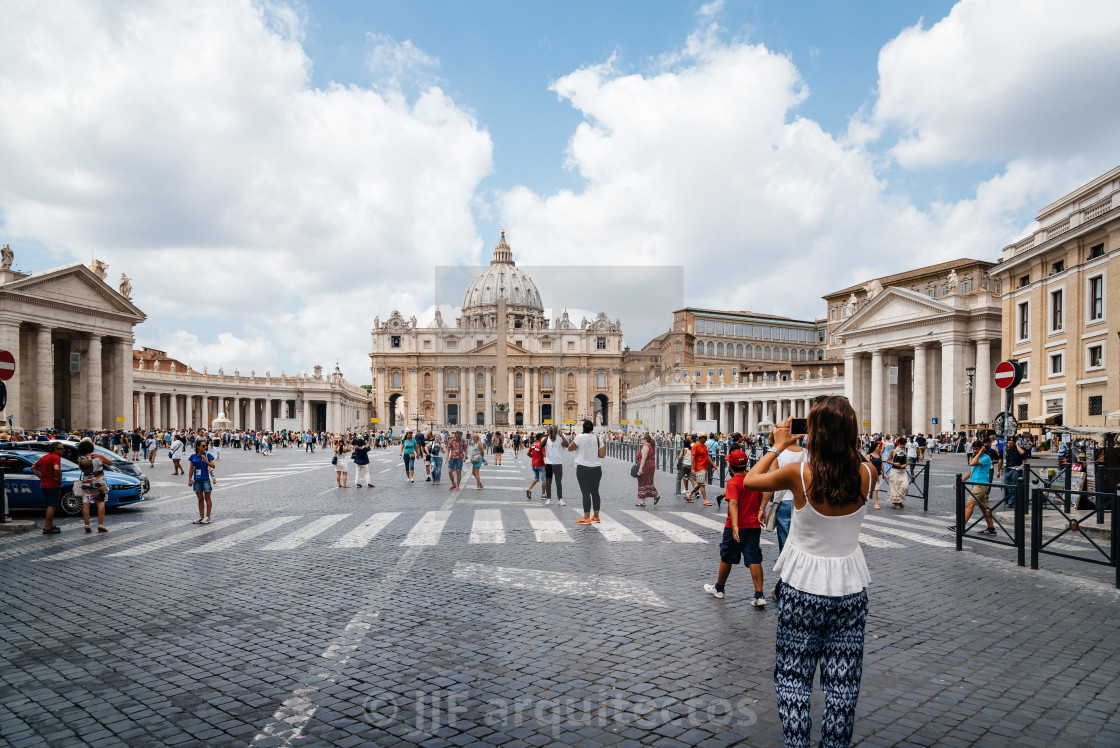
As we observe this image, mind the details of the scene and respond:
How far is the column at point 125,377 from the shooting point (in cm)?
5000

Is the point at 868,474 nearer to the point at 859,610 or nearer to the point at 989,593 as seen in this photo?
the point at 859,610

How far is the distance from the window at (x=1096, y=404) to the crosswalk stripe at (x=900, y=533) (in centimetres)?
2073

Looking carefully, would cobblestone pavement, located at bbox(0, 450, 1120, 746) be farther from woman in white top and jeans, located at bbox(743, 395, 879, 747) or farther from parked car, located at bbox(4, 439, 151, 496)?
parked car, located at bbox(4, 439, 151, 496)

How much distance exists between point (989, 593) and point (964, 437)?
3597cm

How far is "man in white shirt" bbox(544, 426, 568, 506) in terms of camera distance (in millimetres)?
14344

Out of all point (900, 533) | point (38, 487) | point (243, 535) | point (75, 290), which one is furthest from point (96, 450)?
point (75, 290)

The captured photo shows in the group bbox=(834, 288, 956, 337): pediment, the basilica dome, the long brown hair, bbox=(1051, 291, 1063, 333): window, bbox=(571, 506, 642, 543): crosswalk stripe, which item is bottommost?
bbox=(571, 506, 642, 543): crosswalk stripe

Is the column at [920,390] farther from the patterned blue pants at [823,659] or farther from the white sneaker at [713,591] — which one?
the patterned blue pants at [823,659]

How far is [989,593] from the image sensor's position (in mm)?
6652

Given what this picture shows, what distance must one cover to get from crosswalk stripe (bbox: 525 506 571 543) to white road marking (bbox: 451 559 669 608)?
6.69 ft

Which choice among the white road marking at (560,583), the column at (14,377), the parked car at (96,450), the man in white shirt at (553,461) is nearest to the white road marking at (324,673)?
the white road marking at (560,583)

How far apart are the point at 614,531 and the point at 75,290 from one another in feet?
161

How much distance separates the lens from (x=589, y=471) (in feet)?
36.4

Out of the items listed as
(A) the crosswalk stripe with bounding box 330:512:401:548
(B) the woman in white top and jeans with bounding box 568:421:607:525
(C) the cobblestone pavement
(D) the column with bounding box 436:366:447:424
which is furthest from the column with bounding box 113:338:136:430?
(D) the column with bounding box 436:366:447:424
